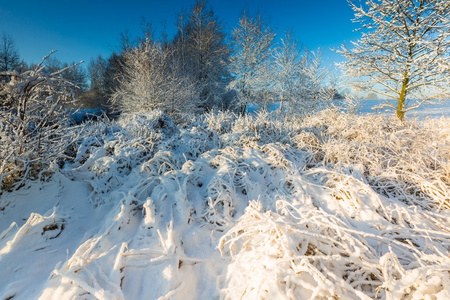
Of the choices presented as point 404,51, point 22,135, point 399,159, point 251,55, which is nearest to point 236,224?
point 22,135

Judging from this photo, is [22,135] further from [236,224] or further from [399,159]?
[399,159]

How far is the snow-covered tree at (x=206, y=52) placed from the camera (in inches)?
583

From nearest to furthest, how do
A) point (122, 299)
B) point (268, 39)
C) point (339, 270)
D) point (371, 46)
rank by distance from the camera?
point (122, 299) < point (339, 270) < point (371, 46) < point (268, 39)

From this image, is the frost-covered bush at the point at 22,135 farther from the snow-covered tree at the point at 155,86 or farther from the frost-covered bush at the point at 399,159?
the snow-covered tree at the point at 155,86

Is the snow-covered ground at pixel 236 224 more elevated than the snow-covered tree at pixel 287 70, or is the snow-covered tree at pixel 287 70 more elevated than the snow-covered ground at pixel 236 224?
the snow-covered tree at pixel 287 70

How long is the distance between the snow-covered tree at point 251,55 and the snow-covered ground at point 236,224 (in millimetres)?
11261

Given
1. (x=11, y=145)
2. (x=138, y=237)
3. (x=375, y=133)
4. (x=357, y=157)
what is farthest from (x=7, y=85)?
(x=375, y=133)

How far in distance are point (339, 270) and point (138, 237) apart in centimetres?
143

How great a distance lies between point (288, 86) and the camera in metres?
14.0

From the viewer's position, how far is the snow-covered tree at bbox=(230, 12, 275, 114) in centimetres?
1338

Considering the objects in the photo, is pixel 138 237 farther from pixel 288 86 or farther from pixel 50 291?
pixel 288 86

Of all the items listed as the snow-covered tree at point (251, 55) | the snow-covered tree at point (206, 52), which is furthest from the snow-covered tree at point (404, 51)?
the snow-covered tree at point (206, 52)

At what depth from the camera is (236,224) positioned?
1681 millimetres

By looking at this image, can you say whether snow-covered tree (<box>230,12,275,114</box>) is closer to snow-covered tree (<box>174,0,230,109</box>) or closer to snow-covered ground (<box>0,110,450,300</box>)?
snow-covered tree (<box>174,0,230,109</box>)
